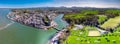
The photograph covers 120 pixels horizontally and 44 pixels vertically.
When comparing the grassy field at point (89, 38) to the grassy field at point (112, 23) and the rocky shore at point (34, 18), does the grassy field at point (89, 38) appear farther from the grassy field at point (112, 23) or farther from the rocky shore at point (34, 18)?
the rocky shore at point (34, 18)

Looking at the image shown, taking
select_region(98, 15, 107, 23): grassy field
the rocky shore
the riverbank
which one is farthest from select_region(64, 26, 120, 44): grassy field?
the rocky shore

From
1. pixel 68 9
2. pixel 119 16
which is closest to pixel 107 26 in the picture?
pixel 119 16

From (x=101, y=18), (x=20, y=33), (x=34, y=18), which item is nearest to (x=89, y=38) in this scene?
(x=101, y=18)

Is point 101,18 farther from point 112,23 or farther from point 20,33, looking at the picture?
point 20,33

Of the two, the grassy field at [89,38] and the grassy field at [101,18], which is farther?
the grassy field at [101,18]

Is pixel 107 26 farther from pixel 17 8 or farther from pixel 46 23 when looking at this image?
pixel 17 8

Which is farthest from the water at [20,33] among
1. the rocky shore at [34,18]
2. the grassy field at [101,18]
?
the grassy field at [101,18]
